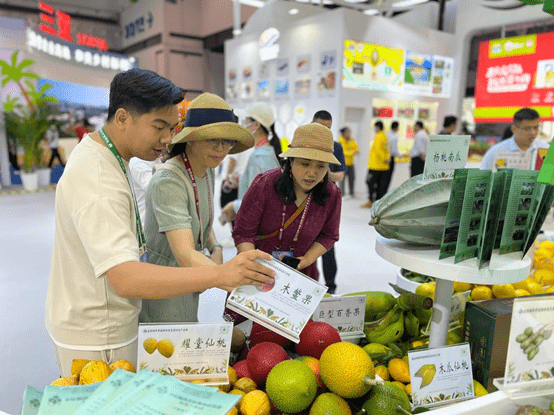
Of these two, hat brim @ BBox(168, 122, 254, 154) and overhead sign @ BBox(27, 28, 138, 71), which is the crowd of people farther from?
overhead sign @ BBox(27, 28, 138, 71)

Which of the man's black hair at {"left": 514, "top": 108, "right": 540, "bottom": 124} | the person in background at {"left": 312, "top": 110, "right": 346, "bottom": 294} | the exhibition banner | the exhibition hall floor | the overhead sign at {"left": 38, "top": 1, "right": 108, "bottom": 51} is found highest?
the overhead sign at {"left": 38, "top": 1, "right": 108, "bottom": 51}

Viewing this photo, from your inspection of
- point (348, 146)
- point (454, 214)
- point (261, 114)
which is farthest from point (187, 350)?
point (348, 146)

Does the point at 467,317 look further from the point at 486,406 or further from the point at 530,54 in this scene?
the point at 530,54

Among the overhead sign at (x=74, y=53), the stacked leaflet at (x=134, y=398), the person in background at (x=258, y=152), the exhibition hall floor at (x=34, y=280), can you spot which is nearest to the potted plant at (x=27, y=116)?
the overhead sign at (x=74, y=53)

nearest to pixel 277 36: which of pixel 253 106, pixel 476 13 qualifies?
pixel 476 13

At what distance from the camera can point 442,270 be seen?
1.03m

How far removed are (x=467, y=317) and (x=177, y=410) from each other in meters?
0.88

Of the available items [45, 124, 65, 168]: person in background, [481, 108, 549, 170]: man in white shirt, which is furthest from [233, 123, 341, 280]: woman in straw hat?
[45, 124, 65, 168]: person in background

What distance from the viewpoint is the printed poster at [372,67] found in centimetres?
856

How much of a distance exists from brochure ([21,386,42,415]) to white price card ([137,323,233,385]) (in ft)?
0.71

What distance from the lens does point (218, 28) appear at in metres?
14.9

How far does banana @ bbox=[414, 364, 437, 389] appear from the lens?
1003mm

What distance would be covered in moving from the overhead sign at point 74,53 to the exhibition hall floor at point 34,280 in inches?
176

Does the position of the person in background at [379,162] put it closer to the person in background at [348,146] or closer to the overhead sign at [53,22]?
the person in background at [348,146]
